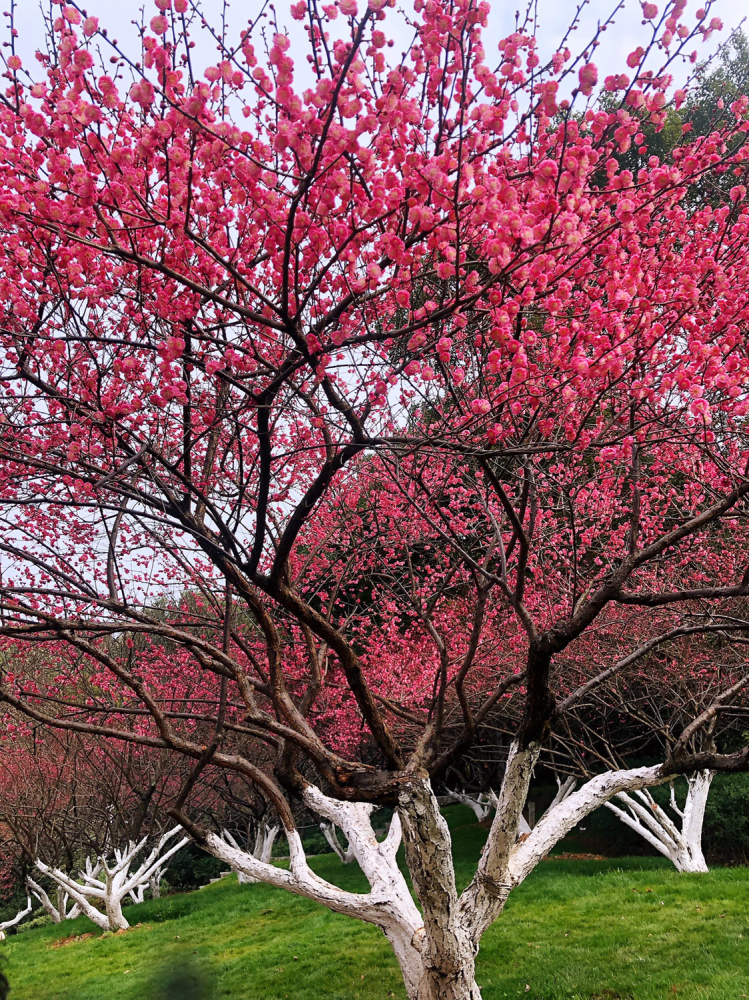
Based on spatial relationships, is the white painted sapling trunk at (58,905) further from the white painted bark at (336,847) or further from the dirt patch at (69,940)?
the white painted bark at (336,847)

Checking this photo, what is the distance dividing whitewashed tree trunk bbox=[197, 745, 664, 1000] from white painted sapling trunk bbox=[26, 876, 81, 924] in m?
13.4

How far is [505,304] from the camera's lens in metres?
3.53

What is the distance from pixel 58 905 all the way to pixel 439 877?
17.3 metres

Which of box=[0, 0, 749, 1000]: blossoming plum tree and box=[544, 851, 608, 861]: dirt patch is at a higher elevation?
box=[0, 0, 749, 1000]: blossoming plum tree

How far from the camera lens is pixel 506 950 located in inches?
323

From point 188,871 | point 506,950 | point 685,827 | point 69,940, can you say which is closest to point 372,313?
point 506,950

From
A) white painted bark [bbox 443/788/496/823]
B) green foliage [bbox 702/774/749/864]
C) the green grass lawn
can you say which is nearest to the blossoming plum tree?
the green grass lawn

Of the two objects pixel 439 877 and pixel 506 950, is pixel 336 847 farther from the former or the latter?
pixel 439 877

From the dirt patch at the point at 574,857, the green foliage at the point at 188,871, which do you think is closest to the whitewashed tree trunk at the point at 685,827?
the dirt patch at the point at 574,857

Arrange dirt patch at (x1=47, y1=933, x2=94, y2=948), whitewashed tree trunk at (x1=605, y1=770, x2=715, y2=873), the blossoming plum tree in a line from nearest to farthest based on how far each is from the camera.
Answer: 1. the blossoming plum tree
2. whitewashed tree trunk at (x1=605, y1=770, x2=715, y2=873)
3. dirt patch at (x1=47, y1=933, x2=94, y2=948)

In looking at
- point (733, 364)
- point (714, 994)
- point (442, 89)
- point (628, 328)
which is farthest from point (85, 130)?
point (714, 994)

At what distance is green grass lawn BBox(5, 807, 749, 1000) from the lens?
6621 mm

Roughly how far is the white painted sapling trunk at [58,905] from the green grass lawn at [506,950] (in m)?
2.64

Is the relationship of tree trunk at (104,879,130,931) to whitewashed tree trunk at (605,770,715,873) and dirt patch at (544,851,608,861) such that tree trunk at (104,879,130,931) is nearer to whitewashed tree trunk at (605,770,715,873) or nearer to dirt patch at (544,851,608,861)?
dirt patch at (544,851,608,861)
